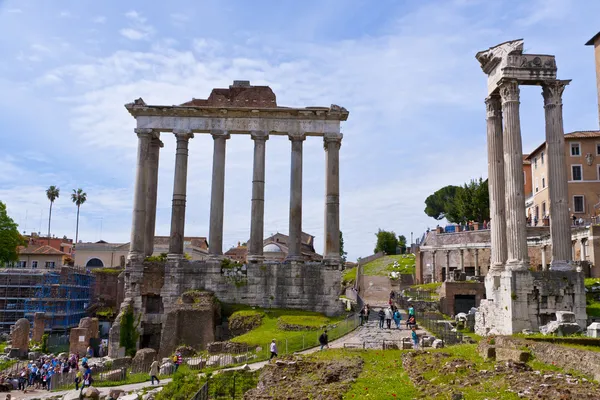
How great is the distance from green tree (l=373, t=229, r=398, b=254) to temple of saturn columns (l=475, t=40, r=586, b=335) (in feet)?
178

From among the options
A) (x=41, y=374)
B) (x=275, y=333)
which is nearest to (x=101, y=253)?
(x=41, y=374)

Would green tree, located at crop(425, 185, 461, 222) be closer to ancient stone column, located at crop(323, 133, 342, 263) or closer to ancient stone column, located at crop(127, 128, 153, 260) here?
ancient stone column, located at crop(323, 133, 342, 263)

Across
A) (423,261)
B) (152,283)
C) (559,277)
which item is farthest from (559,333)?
(423,261)

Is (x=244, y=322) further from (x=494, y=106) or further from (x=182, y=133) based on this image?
(x=494, y=106)

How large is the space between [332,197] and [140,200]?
1092 centimetres

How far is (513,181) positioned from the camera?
24.6 meters

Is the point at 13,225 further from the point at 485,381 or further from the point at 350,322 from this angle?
the point at 485,381

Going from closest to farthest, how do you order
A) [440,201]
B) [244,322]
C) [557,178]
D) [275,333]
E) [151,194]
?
[557,178] → [275,333] → [244,322] → [151,194] → [440,201]

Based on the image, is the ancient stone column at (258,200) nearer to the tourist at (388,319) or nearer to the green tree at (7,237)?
the tourist at (388,319)

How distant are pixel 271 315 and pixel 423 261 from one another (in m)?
28.7

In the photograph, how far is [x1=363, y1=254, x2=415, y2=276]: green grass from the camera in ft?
203

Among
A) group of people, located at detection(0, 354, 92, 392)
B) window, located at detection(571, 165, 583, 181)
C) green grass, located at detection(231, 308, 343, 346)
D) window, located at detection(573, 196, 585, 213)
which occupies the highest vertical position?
window, located at detection(571, 165, 583, 181)

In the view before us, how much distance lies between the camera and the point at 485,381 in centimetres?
1286

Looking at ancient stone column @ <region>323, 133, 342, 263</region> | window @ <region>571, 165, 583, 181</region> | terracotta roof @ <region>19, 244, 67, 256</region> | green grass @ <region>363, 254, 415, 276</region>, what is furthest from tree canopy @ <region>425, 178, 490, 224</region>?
terracotta roof @ <region>19, 244, 67, 256</region>
